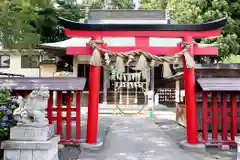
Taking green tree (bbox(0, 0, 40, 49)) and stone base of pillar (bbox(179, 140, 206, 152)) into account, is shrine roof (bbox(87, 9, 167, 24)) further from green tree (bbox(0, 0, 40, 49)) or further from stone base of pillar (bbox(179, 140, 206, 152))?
stone base of pillar (bbox(179, 140, 206, 152))

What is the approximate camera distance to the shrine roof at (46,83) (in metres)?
7.62

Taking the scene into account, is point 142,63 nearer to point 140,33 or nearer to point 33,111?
point 140,33

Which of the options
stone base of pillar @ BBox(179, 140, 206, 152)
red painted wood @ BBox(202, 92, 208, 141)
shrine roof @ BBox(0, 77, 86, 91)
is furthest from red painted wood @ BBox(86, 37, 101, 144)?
red painted wood @ BBox(202, 92, 208, 141)

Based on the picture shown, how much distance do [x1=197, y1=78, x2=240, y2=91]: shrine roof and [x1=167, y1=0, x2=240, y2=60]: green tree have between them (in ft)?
25.9

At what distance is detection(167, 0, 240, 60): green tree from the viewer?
49.9 ft

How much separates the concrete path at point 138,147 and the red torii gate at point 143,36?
609 millimetres

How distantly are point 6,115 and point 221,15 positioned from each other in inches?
519

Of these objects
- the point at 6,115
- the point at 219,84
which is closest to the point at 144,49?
the point at 219,84

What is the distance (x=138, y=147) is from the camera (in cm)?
777

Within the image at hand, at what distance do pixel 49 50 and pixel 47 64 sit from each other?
7.09 m

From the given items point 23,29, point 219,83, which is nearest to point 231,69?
point 219,83

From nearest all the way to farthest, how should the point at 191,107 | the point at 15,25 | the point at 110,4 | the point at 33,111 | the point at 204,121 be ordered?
the point at 33,111, the point at 15,25, the point at 191,107, the point at 204,121, the point at 110,4

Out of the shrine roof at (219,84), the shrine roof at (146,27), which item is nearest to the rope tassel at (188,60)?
the shrine roof at (219,84)

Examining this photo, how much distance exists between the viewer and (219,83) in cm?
779
